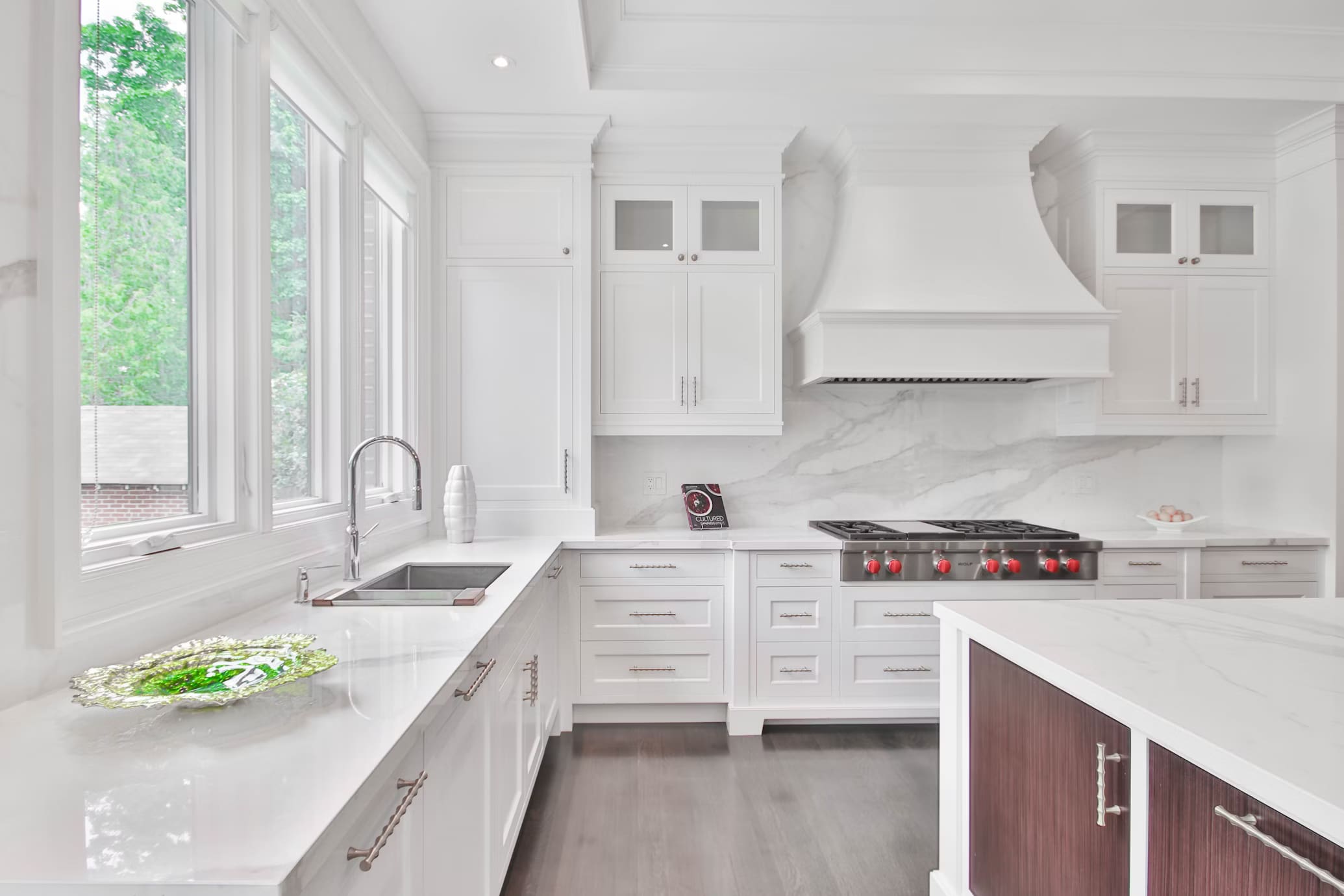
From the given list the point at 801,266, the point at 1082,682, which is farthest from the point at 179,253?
the point at 801,266

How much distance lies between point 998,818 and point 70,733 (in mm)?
1688

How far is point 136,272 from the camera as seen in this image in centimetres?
131

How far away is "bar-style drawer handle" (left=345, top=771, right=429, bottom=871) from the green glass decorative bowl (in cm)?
22

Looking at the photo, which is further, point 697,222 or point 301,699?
point 697,222

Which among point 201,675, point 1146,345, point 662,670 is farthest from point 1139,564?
point 201,675

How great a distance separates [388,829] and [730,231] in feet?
9.22

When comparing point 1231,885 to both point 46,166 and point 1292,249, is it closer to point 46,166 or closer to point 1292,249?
point 46,166

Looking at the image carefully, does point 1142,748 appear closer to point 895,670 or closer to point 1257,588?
point 895,670

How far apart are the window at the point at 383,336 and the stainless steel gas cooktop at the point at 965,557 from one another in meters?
1.95

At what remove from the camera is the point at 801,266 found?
3.41 m

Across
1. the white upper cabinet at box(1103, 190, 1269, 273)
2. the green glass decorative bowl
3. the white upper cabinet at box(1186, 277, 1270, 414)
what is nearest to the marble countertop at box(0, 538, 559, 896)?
the green glass decorative bowl

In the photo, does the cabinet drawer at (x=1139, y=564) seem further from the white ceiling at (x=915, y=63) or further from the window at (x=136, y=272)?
the window at (x=136, y=272)

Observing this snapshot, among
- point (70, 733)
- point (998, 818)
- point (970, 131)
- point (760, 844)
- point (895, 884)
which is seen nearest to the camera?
point (70, 733)

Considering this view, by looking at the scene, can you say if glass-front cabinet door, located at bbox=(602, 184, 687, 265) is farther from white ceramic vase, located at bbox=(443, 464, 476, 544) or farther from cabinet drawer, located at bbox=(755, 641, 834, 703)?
cabinet drawer, located at bbox=(755, 641, 834, 703)
